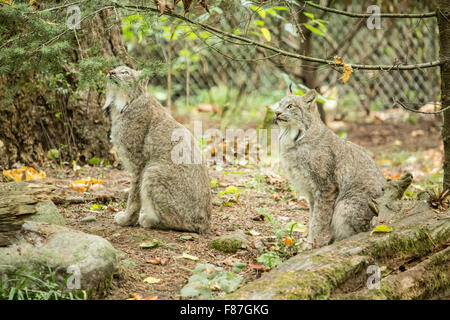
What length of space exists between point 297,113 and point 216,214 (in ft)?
5.36

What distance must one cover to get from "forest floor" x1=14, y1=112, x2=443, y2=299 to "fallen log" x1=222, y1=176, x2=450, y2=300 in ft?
2.03

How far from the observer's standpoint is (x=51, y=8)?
13.4 ft

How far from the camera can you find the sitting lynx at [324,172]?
442 cm

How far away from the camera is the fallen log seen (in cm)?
311

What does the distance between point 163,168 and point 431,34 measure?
822 centimetres

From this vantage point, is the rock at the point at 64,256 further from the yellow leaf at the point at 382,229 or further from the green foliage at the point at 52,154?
the green foliage at the point at 52,154

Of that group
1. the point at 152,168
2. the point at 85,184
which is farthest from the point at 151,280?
the point at 85,184

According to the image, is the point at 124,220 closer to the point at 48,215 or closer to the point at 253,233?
the point at 48,215

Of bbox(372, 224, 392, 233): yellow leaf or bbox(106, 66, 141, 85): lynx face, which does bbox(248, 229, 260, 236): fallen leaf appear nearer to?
bbox(372, 224, 392, 233): yellow leaf

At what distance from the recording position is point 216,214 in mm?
5699

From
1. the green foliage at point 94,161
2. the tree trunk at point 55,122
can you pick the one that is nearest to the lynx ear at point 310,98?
the tree trunk at point 55,122

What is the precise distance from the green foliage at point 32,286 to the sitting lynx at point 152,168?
1.74 meters
